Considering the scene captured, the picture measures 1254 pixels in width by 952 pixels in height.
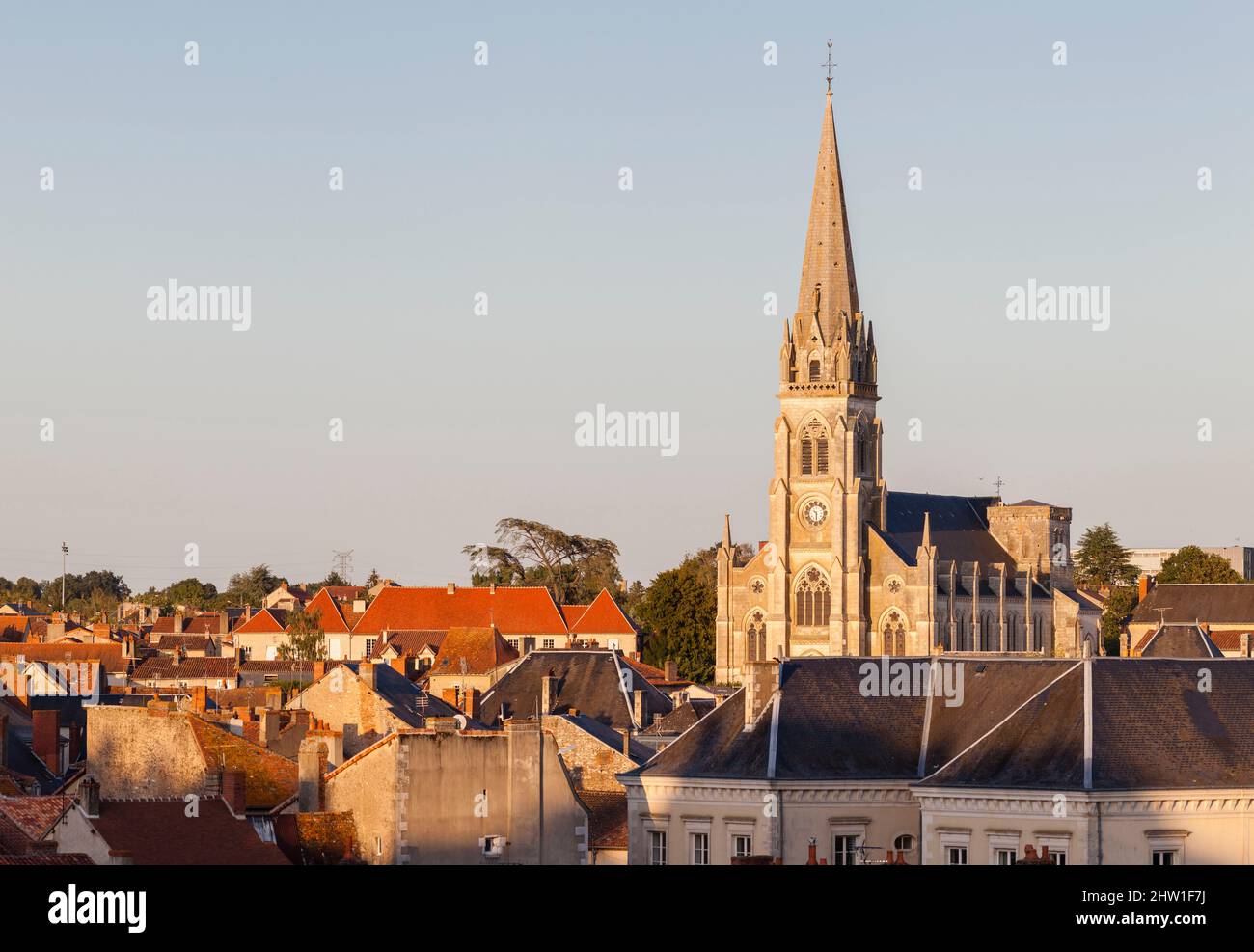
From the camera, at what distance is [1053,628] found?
148 metres

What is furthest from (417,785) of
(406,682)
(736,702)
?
(406,682)

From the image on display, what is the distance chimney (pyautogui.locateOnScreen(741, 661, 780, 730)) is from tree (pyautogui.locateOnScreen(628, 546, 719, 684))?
9492 centimetres

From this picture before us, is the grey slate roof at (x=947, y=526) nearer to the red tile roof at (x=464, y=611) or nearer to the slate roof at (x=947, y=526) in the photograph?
the slate roof at (x=947, y=526)

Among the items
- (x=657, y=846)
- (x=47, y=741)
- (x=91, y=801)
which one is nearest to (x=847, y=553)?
(x=47, y=741)

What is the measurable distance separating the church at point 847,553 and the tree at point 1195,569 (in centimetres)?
2440

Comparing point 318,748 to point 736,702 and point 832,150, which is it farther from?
point 832,150

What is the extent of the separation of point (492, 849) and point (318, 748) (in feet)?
15.6

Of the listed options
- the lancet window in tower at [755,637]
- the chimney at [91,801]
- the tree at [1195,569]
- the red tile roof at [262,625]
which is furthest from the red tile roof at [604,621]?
the chimney at [91,801]

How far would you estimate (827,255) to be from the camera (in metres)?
149

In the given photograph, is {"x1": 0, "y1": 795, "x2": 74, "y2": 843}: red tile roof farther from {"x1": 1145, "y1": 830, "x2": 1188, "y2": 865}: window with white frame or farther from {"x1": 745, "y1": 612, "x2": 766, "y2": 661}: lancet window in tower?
{"x1": 745, "y1": 612, "x2": 766, "y2": 661}: lancet window in tower

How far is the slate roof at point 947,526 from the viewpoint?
14900 cm

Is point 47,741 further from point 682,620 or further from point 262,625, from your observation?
point 262,625

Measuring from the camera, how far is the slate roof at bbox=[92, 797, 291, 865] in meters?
38.7

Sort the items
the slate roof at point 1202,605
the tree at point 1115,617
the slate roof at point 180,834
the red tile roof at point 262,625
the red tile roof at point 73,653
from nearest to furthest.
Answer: the slate roof at point 180,834 → the red tile roof at point 73,653 → the slate roof at point 1202,605 → the tree at point 1115,617 → the red tile roof at point 262,625
